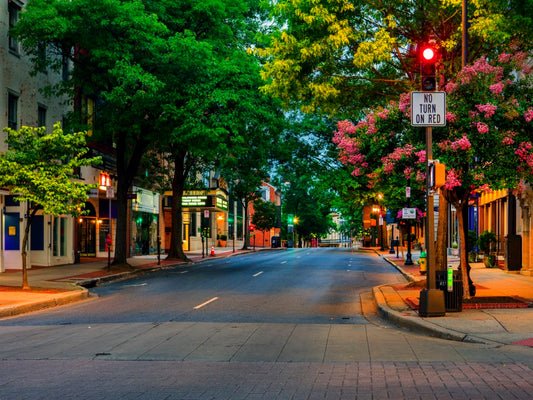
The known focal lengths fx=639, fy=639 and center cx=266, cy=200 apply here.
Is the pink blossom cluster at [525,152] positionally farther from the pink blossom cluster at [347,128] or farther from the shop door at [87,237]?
the shop door at [87,237]

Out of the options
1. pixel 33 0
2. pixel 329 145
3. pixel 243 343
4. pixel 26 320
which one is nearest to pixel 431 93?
pixel 243 343

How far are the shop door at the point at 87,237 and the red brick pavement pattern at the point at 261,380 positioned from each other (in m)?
29.1

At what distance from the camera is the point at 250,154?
126 feet

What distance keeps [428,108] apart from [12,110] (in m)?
19.6

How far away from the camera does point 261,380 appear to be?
764 cm

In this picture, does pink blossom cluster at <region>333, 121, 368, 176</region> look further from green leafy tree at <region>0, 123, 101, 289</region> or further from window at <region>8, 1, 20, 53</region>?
window at <region>8, 1, 20, 53</region>

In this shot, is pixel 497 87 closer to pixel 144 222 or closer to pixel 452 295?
pixel 452 295

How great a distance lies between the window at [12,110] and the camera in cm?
2646

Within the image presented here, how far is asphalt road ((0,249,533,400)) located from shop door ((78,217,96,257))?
21.2 metres

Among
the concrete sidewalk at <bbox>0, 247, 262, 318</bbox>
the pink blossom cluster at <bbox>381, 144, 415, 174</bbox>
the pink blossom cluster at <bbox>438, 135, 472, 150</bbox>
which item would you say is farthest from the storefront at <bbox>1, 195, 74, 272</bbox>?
the pink blossom cluster at <bbox>438, 135, 472, 150</bbox>

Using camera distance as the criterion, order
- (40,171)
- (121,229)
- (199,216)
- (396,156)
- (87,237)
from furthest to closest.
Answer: (199,216) < (87,237) < (121,229) < (40,171) < (396,156)

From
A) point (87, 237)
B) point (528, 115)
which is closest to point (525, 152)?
point (528, 115)

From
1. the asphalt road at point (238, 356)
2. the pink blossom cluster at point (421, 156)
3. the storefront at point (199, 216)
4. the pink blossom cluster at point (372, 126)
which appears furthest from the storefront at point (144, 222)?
the pink blossom cluster at point (421, 156)

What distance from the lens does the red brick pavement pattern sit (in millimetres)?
6898
